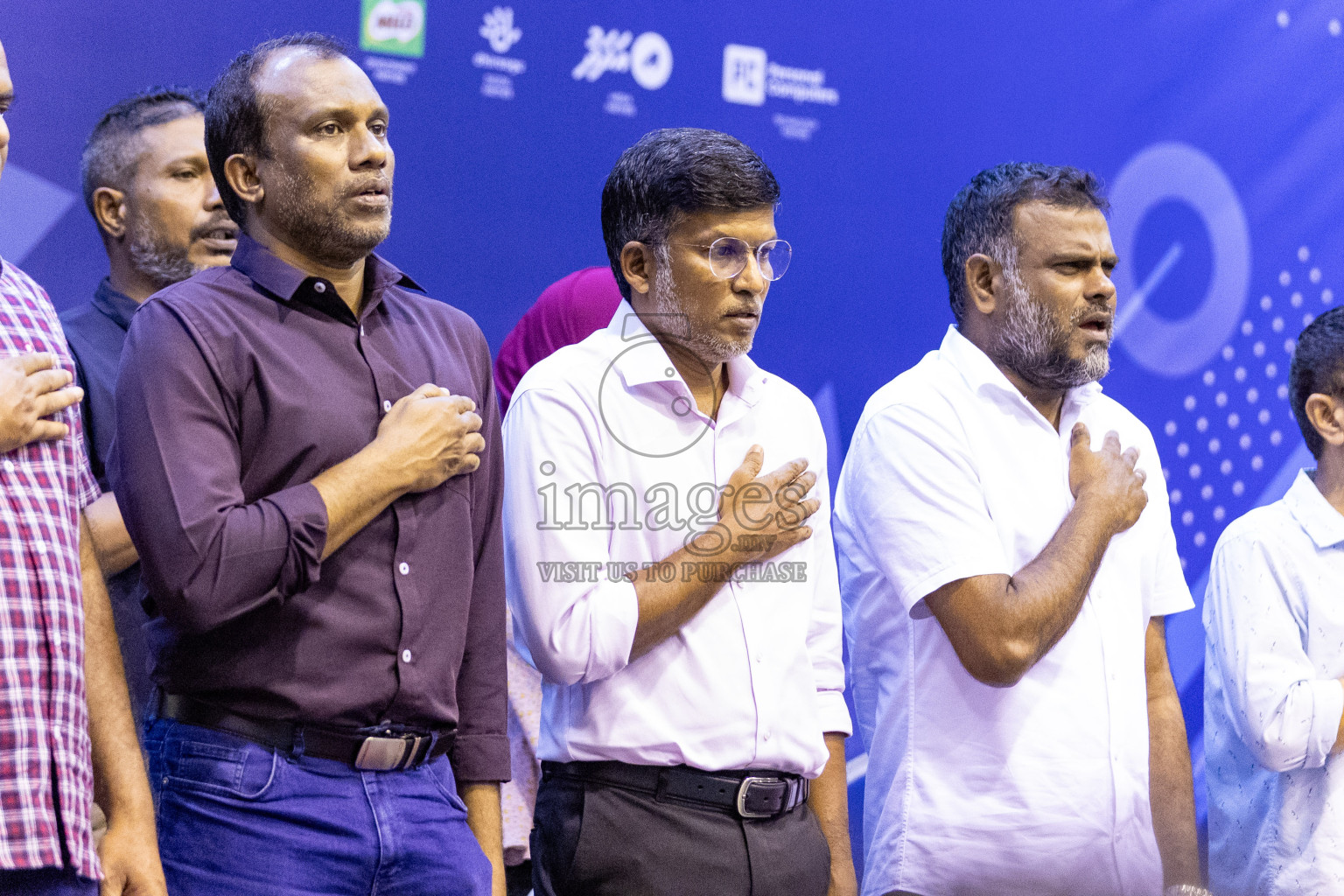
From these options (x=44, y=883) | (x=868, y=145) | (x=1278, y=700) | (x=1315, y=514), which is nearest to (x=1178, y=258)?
(x=868, y=145)

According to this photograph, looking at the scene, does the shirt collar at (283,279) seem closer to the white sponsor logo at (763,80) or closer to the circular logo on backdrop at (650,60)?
the circular logo on backdrop at (650,60)

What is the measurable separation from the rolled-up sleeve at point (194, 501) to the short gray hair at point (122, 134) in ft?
3.55

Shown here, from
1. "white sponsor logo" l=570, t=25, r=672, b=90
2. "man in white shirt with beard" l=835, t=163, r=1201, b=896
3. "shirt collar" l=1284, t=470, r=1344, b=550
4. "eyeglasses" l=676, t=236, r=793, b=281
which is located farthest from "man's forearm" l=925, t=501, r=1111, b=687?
"white sponsor logo" l=570, t=25, r=672, b=90

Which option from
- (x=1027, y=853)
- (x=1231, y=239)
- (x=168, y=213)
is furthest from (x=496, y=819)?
(x=1231, y=239)

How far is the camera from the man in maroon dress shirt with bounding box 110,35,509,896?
1.72 m

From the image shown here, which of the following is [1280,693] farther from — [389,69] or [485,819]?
[389,69]

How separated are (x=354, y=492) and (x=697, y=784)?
68 cm

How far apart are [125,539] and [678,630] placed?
89 cm

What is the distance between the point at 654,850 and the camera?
200 cm

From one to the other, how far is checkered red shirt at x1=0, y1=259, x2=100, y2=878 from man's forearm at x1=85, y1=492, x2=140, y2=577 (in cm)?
38

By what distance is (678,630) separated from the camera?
6.95ft

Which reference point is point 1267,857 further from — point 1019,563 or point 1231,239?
point 1231,239

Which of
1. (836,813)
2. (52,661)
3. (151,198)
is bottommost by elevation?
(836,813)

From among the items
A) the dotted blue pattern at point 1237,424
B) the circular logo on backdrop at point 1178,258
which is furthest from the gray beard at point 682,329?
the dotted blue pattern at point 1237,424
